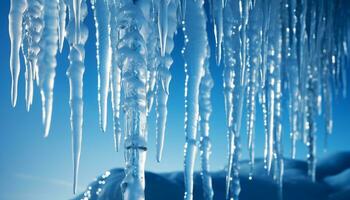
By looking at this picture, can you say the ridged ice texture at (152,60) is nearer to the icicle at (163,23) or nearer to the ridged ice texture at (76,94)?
the icicle at (163,23)

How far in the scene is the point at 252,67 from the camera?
1.79 m

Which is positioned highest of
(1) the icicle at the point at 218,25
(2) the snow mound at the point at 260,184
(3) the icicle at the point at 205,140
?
(1) the icicle at the point at 218,25

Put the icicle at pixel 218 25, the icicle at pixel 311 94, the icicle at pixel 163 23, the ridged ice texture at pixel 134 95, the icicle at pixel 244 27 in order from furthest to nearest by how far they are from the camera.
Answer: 1. the icicle at pixel 311 94
2. the icicle at pixel 244 27
3. the icicle at pixel 218 25
4. the icicle at pixel 163 23
5. the ridged ice texture at pixel 134 95

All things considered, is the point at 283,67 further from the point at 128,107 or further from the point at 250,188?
the point at 250,188

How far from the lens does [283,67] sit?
2.07 m

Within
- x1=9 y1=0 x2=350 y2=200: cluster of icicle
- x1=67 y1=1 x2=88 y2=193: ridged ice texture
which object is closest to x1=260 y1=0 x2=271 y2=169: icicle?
x1=9 y1=0 x2=350 y2=200: cluster of icicle

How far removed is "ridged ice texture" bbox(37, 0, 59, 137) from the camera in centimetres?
102

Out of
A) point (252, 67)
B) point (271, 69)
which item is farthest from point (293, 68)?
point (252, 67)

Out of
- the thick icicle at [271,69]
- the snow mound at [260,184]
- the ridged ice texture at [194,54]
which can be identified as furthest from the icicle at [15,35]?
the snow mound at [260,184]

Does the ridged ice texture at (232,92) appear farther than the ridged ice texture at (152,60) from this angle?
Yes

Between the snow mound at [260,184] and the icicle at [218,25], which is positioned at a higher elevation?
the icicle at [218,25]

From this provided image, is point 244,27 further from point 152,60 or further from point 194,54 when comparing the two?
point 152,60

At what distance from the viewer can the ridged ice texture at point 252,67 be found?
5.73 ft

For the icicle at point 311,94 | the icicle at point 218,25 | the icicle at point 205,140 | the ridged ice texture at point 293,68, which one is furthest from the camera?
the icicle at point 311,94
